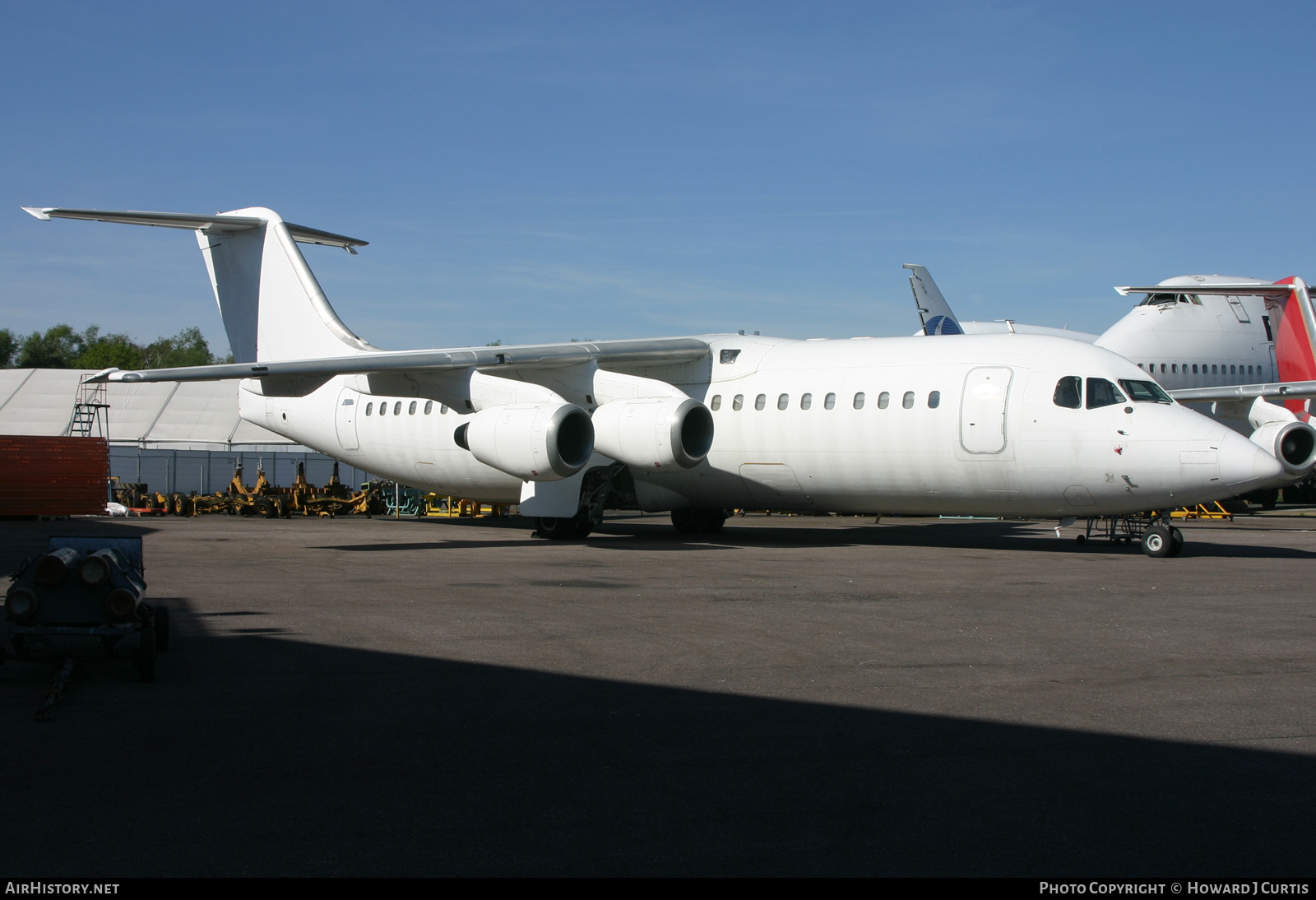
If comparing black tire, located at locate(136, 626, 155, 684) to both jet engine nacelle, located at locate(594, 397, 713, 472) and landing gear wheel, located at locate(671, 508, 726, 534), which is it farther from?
landing gear wheel, located at locate(671, 508, 726, 534)

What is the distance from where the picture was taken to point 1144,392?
1570 cm

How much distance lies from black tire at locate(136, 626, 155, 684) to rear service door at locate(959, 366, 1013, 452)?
39.6 ft

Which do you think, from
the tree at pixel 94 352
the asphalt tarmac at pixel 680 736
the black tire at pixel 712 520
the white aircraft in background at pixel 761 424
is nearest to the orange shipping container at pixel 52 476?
the white aircraft in background at pixel 761 424

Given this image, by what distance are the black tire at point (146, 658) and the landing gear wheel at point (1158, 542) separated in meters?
13.8

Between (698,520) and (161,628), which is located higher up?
(161,628)

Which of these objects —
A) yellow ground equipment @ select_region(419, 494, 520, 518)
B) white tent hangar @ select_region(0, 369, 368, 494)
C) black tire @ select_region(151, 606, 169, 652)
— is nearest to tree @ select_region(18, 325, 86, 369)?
white tent hangar @ select_region(0, 369, 368, 494)

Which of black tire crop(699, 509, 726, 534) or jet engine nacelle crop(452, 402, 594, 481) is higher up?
jet engine nacelle crop(452, 402, 594, 481)

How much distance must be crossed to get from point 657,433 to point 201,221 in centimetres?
1073

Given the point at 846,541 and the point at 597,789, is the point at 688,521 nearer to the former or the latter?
the point at 846,541

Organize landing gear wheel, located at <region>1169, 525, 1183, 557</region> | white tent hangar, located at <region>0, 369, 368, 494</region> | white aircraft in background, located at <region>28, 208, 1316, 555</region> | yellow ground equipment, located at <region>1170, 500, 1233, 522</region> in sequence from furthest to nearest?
1. white tent hangar, located at <region>0, 369, 368, 494</region>
2. yellow ground equipment, located at <region>1170, 500, 1233, 522</region>
3. landing gear wheel, located at <region>1169, 525, 1183, 557</region>
4. white aircraft in background, located at <region>28, 208, 1316, 555</region>

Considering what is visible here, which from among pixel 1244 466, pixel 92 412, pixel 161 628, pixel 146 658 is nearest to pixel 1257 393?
pixel 1244 466

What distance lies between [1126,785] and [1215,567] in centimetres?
1098

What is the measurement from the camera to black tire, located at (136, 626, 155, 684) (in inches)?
260

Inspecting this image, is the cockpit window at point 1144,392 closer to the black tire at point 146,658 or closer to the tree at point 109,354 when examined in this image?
the black tire at point 146,658
